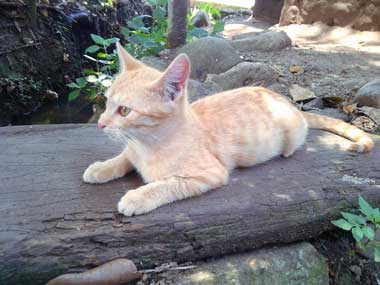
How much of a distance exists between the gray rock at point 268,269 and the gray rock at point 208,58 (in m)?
3.46

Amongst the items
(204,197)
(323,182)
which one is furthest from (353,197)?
(204,197)

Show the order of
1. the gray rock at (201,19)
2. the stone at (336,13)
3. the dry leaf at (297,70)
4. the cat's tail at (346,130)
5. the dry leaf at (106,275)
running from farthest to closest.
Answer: the gray rock at (201,19) < the stone at (336,13) < the dry leaf at (297,70) < the cat's tail at (346,130) < the dry leaf at (106,275)

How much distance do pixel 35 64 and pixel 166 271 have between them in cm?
→ 492

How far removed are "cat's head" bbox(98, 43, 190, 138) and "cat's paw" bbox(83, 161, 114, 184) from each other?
0.34 meters

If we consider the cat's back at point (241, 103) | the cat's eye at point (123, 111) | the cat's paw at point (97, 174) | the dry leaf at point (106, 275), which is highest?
the cat's eye at point (123, 111)

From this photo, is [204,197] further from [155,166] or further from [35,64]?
[35,64]

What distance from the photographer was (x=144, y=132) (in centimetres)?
221

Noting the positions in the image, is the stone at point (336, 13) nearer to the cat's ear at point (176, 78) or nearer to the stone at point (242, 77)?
the stone at point (242, 77)

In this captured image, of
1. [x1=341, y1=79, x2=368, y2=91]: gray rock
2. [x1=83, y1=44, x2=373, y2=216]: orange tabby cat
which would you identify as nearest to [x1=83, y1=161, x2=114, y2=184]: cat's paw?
[x1=83, y1=44, x2=373, y2=216]: orange tabby cat

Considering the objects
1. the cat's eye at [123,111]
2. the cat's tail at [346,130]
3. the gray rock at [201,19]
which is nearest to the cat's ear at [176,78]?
the cat's eye at [123,111]

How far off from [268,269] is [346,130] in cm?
158

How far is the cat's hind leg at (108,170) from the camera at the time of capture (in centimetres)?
236

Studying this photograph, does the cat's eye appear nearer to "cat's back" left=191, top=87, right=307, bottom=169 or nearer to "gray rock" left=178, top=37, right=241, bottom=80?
"cat's back" left=191, top=87, right=307, bottom=169

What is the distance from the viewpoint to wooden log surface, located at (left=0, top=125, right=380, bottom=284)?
1.90m
